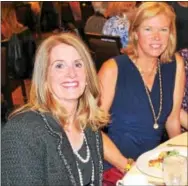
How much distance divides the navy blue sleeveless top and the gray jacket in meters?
0.82

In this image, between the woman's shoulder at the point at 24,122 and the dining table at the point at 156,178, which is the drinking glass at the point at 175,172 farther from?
the woman's shoulder at the point at 24,122

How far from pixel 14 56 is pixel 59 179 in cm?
334

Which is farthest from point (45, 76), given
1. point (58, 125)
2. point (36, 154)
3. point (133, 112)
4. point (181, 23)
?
point (181, 23)

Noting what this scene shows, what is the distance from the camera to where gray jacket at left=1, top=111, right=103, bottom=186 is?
1.53m

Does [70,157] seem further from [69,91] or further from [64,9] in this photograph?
Result: [64,9]

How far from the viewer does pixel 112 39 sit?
3695 mm

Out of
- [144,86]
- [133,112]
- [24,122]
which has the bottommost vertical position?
[133,112]

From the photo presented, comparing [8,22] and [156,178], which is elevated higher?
[8,22]

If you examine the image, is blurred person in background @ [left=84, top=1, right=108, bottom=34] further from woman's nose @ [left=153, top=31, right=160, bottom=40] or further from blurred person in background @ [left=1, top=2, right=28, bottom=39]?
woman's nose @ [left=153, top=31, right=160, bottom=40]

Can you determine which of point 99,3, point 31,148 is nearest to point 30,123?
point 31,148

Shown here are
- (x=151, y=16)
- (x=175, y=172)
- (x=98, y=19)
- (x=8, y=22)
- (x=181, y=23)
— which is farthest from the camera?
(x=8, y=22)

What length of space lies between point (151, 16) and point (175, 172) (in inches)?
42.2

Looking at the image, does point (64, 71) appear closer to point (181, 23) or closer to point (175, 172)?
point (175, 172)

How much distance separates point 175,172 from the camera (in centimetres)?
154
